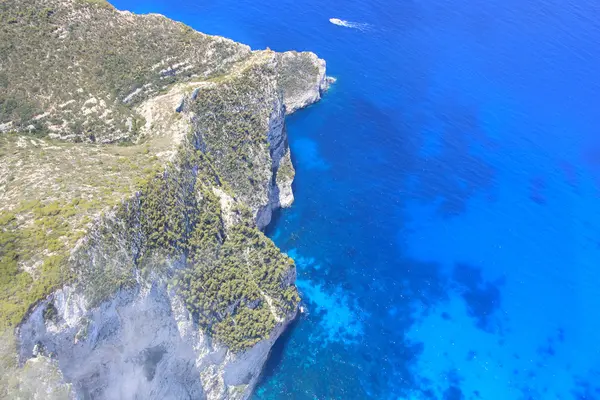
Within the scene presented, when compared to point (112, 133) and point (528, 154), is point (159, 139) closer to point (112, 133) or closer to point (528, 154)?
point (112, 133)

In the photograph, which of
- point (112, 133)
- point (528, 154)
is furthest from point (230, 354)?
point (528, 154)

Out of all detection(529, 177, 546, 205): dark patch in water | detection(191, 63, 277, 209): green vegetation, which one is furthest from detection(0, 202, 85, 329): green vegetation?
detection(529, 177, 546, 205): dark patch in water

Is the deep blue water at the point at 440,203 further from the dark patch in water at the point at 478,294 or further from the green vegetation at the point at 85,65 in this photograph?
the green vegetation at the point at 85,65

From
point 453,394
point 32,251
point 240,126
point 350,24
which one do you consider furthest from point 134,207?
point 350,24

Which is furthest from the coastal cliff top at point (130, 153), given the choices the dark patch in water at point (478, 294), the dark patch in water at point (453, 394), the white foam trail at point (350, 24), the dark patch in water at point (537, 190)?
the white foam trail at point (350, 24)

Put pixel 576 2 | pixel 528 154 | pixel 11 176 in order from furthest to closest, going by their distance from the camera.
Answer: pixel 576 2
pixel 528 154
pixel 11 176

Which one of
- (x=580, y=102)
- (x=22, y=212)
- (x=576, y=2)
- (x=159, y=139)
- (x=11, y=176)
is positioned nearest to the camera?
(x=22, y=212)
